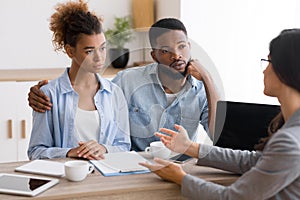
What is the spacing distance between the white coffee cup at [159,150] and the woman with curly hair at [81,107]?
123 millimetres

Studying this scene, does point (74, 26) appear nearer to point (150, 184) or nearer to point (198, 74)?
point (198, 74)

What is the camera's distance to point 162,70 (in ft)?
5.72

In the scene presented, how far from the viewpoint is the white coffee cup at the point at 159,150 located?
1.76m

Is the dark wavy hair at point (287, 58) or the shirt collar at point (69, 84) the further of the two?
the shirt collar at point (69, 84)

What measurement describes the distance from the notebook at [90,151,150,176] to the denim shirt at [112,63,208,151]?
8 centimetres

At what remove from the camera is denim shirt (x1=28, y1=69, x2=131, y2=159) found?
1.85m

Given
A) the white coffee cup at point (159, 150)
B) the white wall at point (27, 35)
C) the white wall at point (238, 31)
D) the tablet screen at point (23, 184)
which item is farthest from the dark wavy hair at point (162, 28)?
the white wall at point (27, 35)

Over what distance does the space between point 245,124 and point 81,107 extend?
2.39 ft

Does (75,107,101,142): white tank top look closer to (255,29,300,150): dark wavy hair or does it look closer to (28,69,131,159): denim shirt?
(28,69,131,159): denim shirt

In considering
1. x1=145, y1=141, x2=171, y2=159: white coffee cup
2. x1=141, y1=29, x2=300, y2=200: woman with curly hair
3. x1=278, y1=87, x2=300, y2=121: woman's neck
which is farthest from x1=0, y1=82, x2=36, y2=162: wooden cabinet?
x1=278, y1=87, x2=300, y2=121: woman's neck

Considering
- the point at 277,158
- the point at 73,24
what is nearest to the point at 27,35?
the point at 73,24

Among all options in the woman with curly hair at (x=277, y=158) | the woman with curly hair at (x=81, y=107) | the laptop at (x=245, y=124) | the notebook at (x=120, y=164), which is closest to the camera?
the woman with curly hair at (x=277, y=158)

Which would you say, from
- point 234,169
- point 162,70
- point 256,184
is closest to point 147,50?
point 162,70

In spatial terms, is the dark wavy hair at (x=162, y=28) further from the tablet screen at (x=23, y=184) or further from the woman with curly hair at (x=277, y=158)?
the tablet screen at (x=23, y=184)
